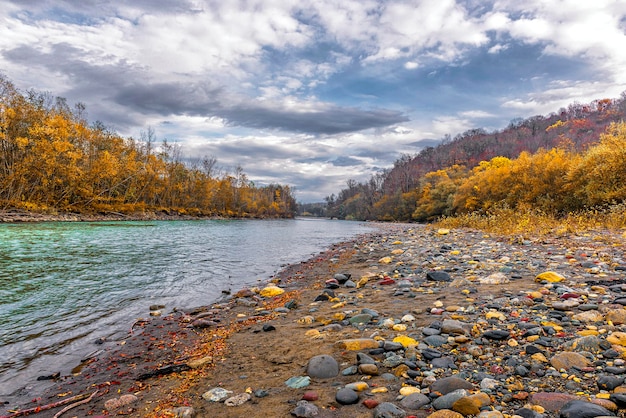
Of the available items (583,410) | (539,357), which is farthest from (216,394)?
(539,357)

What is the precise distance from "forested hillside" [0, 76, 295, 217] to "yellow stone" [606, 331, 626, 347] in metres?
49.2

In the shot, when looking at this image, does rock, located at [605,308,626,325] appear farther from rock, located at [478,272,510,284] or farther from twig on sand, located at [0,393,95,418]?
twig on sand, located at [0,393,95,418]

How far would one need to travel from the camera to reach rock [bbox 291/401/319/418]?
9.64ft

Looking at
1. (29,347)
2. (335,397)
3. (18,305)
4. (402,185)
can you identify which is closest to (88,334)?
(29,347)

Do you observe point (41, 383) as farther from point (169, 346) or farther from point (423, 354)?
point (423, 354)

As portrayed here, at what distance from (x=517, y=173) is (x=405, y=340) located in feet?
119

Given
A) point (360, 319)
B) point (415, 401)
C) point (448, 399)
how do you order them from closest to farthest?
point (448, 399), point (415, 401), point (360, 319)

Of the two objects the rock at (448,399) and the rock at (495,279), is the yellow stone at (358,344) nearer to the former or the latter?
the rock at (448,399)

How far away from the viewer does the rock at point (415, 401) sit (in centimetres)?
284

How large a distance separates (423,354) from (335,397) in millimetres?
1253

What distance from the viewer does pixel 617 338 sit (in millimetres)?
3445

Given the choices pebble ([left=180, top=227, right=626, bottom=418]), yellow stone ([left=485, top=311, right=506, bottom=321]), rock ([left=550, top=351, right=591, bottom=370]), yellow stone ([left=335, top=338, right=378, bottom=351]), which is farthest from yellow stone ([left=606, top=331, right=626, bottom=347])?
yellow stone ([left=335, top=338, right=378, bottom=351])

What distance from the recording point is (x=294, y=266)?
587 inches

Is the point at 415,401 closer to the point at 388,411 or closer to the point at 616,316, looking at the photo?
the point at 388,411
